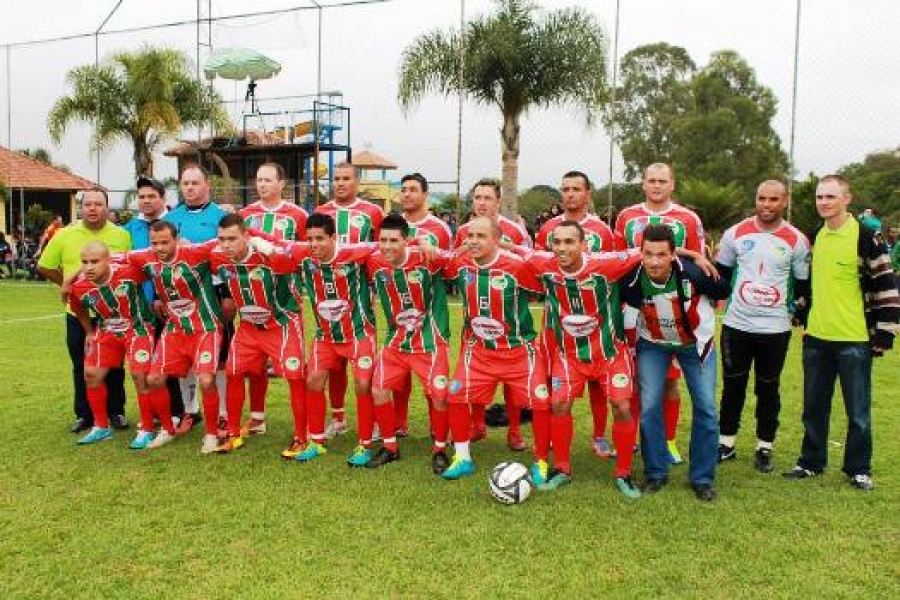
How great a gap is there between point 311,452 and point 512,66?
1157 cm

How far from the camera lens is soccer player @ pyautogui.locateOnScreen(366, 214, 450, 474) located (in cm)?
542

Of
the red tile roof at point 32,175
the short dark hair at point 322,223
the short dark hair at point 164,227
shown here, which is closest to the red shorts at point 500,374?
the short dark hair at point 322,223

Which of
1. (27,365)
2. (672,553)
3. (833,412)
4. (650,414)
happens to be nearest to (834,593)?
(672,553)

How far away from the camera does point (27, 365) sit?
9.39 metres

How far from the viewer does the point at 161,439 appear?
616 centimetres

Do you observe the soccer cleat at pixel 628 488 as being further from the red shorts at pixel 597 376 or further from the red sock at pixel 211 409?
the red sock at pixel 211 409

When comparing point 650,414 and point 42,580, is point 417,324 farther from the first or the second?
Result: point 42,580

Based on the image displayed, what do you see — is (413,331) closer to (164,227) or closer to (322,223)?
(322,223)

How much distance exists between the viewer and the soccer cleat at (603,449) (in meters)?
5.82

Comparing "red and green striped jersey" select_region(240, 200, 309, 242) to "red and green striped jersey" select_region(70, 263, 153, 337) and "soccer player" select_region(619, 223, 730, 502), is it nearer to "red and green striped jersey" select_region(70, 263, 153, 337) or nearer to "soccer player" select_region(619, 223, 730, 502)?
"red and green striped jersey" select_region(70, 263, 153, 337)

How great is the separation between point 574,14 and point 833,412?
1006 centimetres

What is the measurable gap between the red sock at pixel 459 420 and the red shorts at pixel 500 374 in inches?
2.2

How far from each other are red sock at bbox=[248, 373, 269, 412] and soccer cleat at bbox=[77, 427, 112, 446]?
114cm

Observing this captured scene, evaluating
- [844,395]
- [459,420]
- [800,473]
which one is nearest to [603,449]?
[459,420]
